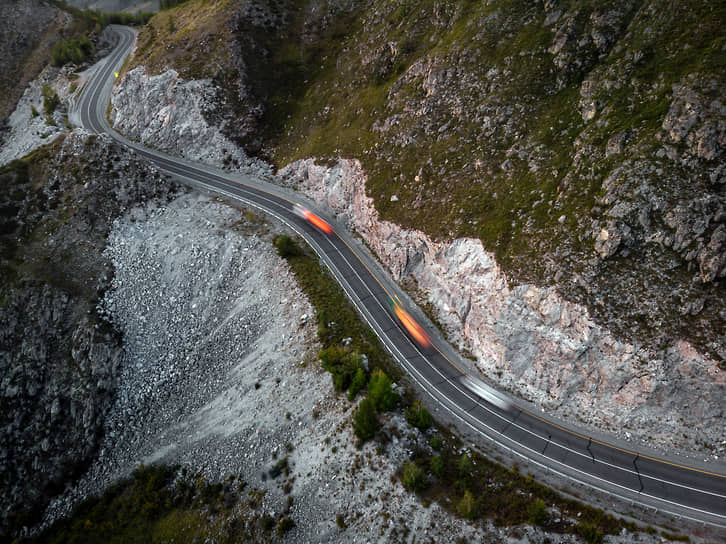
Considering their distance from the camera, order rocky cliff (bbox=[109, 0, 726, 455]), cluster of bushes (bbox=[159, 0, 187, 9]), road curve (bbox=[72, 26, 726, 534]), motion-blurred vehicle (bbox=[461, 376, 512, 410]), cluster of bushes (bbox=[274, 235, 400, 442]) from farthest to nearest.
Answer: cluster of bushes (bbox=[159, 0, 187, 9]) → motion-blurred vehicle (bbox=[461, 376, 512, 410]) → cluster of bushes (bbox=[274, 235, 400, 442]) → rocky cliff (bbox=[109, 0, 726, 455]) → road curve (bbox=[72, 26, 726, 534])

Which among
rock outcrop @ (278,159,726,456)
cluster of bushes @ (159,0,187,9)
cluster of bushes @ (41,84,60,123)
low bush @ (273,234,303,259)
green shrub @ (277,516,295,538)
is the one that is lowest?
green shrub @ (277,516,295,538)

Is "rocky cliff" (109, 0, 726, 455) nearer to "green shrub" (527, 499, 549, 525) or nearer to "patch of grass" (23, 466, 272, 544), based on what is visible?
"green shrub" (527, 499, 549, 525)

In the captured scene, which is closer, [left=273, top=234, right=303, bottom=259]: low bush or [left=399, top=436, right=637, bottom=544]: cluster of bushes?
[left=399, top=436, right=637, bottom=544]: cluster of bushes

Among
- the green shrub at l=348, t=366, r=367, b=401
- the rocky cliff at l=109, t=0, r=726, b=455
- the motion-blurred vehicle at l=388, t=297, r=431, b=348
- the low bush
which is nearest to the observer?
the rocky cliff at l=109, t=0, r=726, b=455

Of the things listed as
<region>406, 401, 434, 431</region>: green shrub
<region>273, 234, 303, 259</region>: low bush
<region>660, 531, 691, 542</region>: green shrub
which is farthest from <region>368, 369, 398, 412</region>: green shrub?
<region>273, 234, 303, 259</region>: low bush

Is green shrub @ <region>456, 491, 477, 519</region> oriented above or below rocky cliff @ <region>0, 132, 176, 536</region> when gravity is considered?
above

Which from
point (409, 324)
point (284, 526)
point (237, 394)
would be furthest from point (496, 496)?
point (237, 394)

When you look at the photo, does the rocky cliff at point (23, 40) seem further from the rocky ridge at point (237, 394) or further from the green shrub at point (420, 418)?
the green shrub at point (420, 418)
